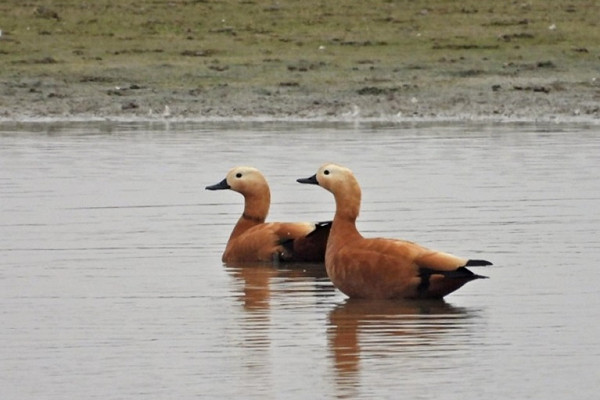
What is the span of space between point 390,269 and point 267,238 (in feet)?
6.41

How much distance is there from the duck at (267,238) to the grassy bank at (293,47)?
407 inches

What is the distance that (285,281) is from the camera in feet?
33.4

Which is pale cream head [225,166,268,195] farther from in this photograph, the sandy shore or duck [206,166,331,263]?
the sandy shore

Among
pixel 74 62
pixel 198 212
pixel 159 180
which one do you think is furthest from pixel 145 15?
pixel 198 212

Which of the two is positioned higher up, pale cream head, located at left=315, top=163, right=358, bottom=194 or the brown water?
pale cream head, located at left=315, top=163, right=358, bottom=194

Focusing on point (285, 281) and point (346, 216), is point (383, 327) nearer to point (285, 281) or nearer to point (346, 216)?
point (346, 216)

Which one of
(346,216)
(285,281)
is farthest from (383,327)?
(285,281)

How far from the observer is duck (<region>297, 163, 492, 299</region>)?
8938 millimetres

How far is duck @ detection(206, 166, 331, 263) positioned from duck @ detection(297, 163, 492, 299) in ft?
3.78

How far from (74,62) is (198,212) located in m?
12.1

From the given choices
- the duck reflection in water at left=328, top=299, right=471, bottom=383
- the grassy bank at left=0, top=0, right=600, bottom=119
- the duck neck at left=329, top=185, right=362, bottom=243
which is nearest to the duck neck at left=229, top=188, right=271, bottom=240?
the duck neck at left=329, top=185, right=362, bottom=243

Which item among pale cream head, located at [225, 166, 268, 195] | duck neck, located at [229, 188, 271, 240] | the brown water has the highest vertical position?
pale cream head, located at [225, 166, 268, 195]

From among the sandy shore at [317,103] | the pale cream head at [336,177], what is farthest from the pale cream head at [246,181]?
the sandy shore at [317,103]

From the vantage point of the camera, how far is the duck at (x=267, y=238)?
1073 centimetres
